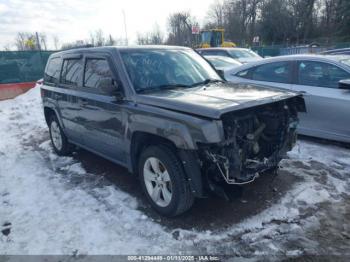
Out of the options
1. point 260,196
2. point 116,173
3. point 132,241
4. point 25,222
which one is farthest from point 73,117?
point 260,196

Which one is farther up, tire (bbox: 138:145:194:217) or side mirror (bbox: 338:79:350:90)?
side mirror (bbox: 338:79:350:90)

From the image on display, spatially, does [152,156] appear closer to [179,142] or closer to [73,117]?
[179,142]

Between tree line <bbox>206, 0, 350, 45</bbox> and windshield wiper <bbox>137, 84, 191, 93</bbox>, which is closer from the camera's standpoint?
windshield wiper <bbox>137, 84, 191, 93</bbox>

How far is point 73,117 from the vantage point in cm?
527

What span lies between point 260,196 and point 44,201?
288 centimetres

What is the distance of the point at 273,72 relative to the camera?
643 centimetres

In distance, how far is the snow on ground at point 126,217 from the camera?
3227 mm

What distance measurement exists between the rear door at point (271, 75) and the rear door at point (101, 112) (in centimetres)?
345

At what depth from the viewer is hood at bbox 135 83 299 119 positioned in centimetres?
309

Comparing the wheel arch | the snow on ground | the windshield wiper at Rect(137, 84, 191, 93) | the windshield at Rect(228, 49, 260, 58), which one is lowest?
the snow on ground

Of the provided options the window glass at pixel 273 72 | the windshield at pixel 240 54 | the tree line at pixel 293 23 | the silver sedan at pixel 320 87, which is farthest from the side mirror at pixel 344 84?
the tree line at pixel 293 23

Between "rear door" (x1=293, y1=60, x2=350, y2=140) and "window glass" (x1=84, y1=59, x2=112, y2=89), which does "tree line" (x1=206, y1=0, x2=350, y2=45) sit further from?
"window glass" (x1=84, y1=59, x2=112, y2=89)

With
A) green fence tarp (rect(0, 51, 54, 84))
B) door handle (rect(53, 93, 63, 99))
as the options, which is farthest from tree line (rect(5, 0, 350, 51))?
door handle (rect(53, 93, 63, 99))

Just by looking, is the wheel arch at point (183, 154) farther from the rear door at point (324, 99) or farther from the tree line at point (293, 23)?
the tree line at point (293, 23)
